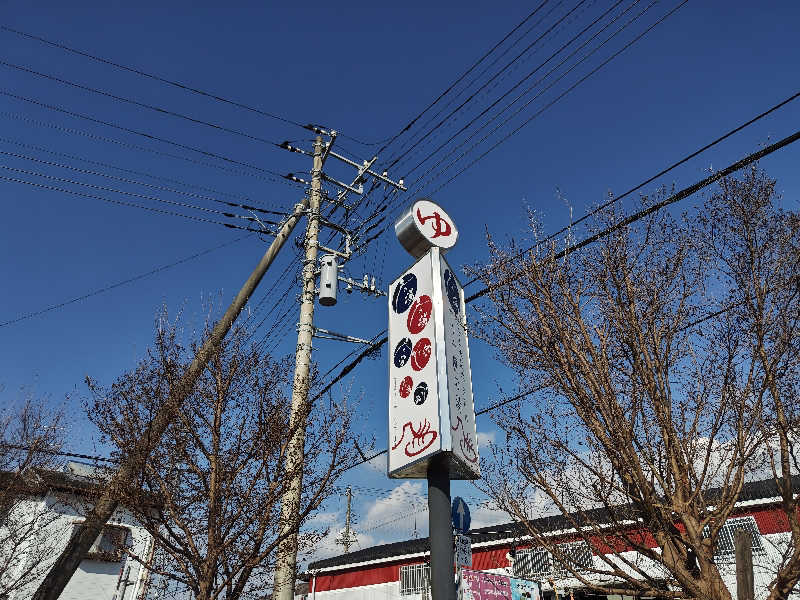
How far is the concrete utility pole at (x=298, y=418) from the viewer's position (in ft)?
26.9

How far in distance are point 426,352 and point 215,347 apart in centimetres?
623

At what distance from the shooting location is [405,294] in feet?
18.3

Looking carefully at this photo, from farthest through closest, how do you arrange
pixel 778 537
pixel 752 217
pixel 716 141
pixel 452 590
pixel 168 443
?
pixel 778 537
pixel 168 443
pixel 752 217
pixel 716 141
pixel 452 590

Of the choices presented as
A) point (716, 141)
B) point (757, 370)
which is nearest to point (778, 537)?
point (757, 370)

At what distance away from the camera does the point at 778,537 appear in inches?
542

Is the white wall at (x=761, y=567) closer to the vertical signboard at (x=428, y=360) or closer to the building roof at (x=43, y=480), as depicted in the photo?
the vertical signboard at (x=428, y=360)

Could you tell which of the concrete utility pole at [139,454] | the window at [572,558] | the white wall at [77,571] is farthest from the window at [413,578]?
the concrete utility pole at [139,454]

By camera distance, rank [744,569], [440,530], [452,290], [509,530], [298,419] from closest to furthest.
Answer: [440,530], [452,290], [744,569], [298,419], [509,530]

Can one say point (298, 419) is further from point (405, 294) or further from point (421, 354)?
point (421, 354)

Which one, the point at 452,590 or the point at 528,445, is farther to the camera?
the point at 528,445

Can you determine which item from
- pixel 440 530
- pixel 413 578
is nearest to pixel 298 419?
pixel 440 530

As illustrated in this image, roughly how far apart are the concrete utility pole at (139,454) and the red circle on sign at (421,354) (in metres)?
5.66

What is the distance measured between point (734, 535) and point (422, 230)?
14.2m

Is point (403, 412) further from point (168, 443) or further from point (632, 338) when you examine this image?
point (168, 443)
